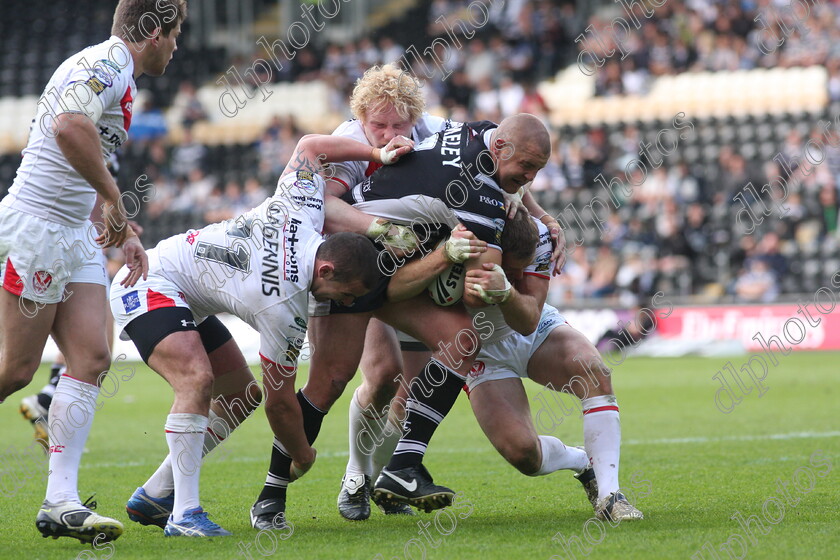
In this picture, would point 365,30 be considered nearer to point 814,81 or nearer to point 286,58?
point 286,58

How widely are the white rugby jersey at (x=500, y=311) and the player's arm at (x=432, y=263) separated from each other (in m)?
0.40

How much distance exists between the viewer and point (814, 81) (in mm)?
21000

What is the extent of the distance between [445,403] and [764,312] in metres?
13.1

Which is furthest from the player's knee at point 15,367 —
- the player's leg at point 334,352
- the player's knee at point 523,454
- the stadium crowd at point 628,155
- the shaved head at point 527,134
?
the stadium crowd at point 628,155

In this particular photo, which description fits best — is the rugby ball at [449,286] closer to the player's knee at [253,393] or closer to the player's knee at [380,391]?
the player's knee at [380,391]

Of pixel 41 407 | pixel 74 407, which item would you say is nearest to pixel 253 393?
pixel 74 407

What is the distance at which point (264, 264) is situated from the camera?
17.1 ft

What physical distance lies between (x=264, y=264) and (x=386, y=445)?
1620mm

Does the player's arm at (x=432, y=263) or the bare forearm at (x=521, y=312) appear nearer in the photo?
the player's arm at (x=432, y=263)

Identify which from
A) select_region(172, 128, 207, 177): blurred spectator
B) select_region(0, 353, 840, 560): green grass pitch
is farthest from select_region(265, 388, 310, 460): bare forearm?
select_region(172, 128, 207, 177): blurred spectator

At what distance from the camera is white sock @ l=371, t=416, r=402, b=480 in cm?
630

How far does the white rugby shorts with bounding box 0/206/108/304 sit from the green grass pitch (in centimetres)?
119

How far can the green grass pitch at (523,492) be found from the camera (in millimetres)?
4684

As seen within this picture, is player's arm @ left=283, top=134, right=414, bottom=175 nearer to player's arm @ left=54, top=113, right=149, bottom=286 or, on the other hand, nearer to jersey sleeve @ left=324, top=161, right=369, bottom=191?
jersey sleeve @ left=324, top=161, right=369, bottom=191
